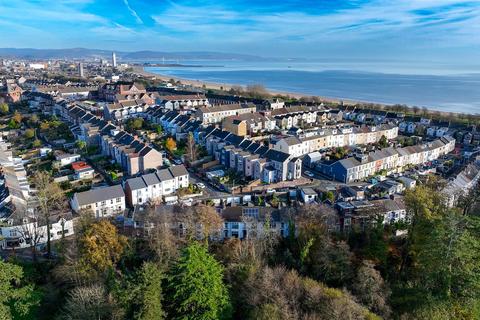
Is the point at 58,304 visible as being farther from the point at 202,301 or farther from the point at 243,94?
the point at 243,94

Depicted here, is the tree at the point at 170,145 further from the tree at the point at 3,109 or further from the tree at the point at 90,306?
the tree at the point at 3,109

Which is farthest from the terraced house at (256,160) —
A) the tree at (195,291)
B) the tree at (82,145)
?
the tree at (195,291)

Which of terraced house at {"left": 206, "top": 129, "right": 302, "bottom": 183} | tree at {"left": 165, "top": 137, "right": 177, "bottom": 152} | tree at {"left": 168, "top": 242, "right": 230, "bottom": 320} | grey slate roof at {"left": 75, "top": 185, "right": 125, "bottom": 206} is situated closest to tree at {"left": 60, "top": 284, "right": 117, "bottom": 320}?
tree at {"left": 168, "top": 242, "right": 230, "bottom": 320}

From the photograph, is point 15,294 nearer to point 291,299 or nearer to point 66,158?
point 291,299

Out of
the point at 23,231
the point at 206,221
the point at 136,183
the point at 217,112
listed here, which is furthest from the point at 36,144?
the point at 206,221

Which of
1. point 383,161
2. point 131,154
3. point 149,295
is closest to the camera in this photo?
point 149,295

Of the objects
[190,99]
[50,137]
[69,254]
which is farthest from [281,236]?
[190,99]
